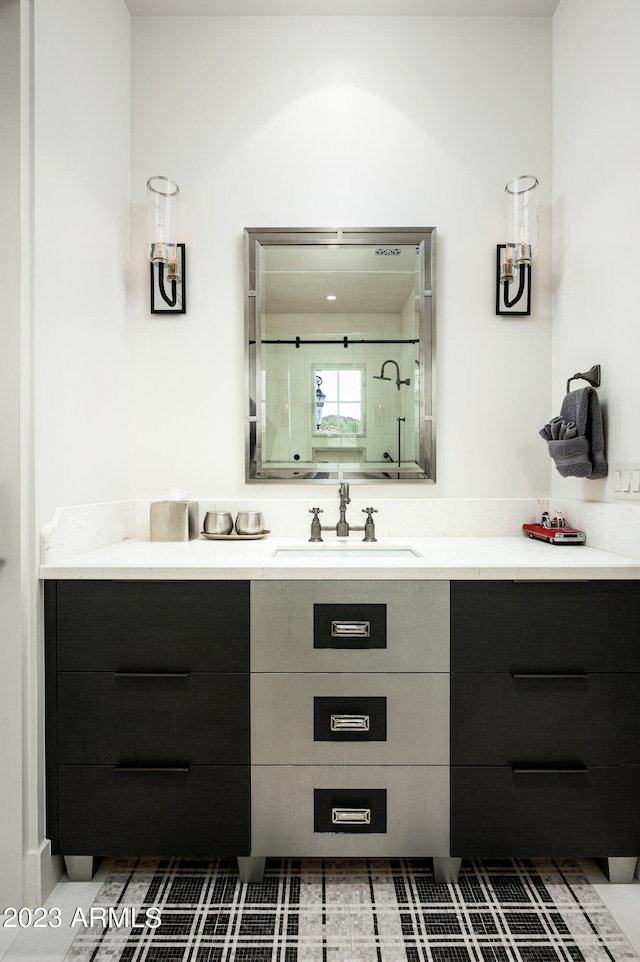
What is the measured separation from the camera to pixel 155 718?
141 cm

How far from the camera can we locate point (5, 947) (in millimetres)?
1273

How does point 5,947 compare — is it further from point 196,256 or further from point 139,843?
point 196,256

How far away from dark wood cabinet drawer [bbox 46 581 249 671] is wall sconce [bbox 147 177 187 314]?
109cm

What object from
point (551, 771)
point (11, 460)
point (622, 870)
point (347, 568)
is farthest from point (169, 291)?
point (622, 870)

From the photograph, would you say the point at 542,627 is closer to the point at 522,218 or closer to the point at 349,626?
the point at 349,626

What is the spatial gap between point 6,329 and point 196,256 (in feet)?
2.86

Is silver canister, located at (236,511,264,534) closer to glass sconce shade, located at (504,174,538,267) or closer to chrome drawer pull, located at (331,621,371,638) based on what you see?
chrome drawer pull, located at (331,621,371,638)

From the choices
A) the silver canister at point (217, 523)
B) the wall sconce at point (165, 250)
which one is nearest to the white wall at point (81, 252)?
the wall sconce at point (165, 250)

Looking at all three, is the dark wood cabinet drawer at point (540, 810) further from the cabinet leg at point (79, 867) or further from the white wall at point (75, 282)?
the white wall at point (75, 282)

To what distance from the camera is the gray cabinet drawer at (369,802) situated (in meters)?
1.41

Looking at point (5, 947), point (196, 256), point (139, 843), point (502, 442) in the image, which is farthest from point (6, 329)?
point (502, 442)

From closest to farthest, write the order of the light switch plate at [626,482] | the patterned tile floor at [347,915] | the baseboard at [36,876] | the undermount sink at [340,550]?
the patterned tile floor at [347,915] < the baseboard at [36,876] < the light switch plate at [626,482] < the undermount sink at [340,550]

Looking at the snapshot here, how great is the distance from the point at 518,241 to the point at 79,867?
7.48ft

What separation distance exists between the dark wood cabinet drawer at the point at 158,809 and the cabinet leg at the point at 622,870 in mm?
938
